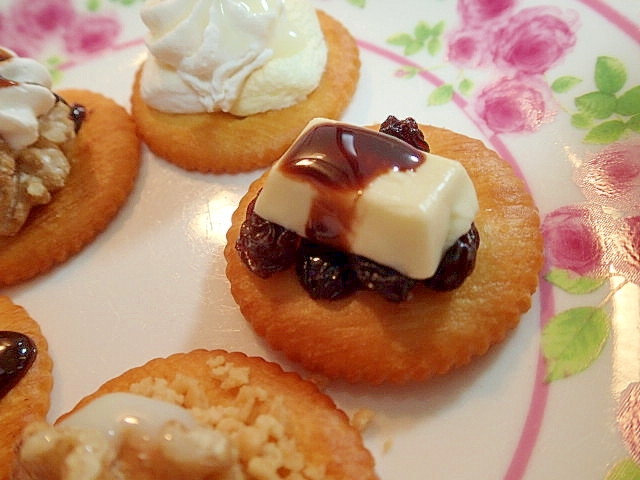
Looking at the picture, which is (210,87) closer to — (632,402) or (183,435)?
(183,435)

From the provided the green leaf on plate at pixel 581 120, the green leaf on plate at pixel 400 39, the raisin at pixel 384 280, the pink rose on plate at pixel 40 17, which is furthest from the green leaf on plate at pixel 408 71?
the pink rose on plate at pixel 40 17

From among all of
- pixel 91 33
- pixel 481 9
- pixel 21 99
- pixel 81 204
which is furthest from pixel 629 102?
Result: pixel 91 33

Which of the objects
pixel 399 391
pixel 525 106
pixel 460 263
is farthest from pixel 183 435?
pixel 525 106

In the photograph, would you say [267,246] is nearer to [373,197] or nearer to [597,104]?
[373,197]

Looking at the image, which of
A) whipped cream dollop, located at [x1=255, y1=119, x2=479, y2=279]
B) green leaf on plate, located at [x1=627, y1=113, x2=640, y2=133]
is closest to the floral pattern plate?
green leaf on plate, located at [x1=627, y1=113, x2=640, y2=133]

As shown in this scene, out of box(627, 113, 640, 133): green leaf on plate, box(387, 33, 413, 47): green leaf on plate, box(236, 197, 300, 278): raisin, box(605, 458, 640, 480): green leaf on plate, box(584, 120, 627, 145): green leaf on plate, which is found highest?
box(627, 113, 640, 133): green leaf on plate

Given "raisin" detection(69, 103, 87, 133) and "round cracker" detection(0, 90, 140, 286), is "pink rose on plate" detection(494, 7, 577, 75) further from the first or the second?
"raisin" detection(69, 103, 87, 133)

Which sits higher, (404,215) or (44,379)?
(404,215)
